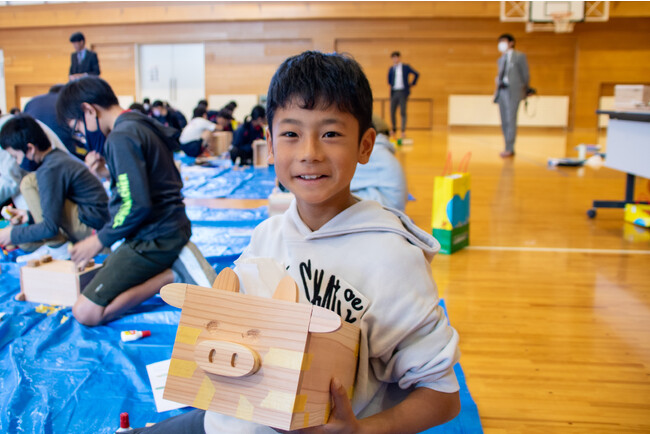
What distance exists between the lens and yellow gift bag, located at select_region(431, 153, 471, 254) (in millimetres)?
3363

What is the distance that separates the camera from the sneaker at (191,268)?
99.5 inches

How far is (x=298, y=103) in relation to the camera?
927 millimetres

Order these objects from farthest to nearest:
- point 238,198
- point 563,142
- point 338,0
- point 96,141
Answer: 1. point 338,0
2. point 563,142
3. point 238,198
4. point 96,141

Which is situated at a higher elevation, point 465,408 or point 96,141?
point 96,141

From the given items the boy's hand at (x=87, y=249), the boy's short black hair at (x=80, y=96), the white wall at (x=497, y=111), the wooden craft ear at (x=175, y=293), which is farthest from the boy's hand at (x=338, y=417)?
the white wall at (x=497, y=111)

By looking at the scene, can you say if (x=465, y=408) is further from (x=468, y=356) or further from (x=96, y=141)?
(x=96, y=141)

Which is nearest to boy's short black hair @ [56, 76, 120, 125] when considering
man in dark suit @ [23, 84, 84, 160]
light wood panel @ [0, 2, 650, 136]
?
man in dark suit @ [23, 84, 84, 160]

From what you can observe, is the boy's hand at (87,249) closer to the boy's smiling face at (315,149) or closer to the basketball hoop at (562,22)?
the boy's smiling face at (315,149)

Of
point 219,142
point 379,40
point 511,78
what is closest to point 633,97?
point 511,78

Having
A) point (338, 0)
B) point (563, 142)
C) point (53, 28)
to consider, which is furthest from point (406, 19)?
point (53, 28)

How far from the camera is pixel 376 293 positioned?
926 mm

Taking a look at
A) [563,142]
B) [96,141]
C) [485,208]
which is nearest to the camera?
[96,141]

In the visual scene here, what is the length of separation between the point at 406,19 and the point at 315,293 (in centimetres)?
1302

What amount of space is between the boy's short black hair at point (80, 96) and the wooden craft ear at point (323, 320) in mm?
2039
